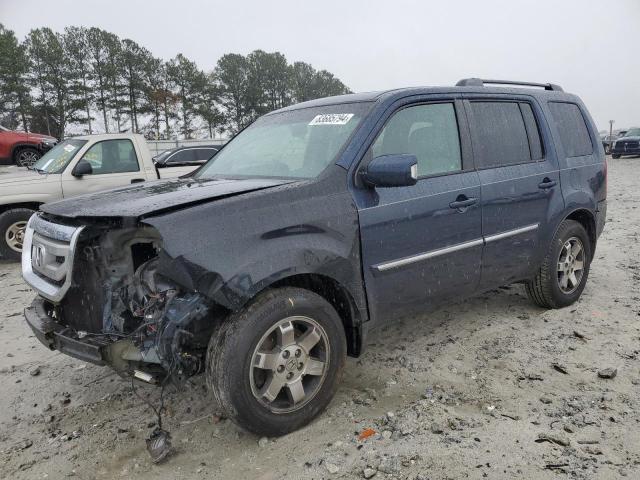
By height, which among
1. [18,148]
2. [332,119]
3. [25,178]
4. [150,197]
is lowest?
[150,197]

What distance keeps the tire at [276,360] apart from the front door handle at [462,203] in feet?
3.77

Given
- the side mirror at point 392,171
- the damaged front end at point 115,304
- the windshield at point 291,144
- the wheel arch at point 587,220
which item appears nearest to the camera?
the damaged front end at point 115,304

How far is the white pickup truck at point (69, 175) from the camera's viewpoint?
702 centimetres

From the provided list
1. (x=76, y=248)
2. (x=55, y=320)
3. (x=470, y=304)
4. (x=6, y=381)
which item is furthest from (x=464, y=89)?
(x=6, y=381)

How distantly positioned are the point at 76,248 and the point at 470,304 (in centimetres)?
348

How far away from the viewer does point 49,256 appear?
277 centimetres

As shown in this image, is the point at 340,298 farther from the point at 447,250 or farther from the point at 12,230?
the point at 12,230

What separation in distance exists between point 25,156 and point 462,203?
16781mm

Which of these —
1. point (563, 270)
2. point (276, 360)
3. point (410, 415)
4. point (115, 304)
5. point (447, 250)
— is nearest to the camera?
point (276, 360)

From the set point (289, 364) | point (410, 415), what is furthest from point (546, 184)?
point (289, 364)

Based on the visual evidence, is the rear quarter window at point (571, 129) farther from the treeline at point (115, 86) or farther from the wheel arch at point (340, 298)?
the treeline at point (115, 86)

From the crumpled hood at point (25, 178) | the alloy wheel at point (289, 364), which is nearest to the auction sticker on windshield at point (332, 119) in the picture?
the alloy wheel at point (289, 364)

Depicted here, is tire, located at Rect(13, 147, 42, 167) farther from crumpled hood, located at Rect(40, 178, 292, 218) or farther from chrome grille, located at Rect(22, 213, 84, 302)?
crumpled hood, located at Rect(40, 178, 292, 218)

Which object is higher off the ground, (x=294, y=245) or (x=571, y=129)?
(x=571, y=129)
